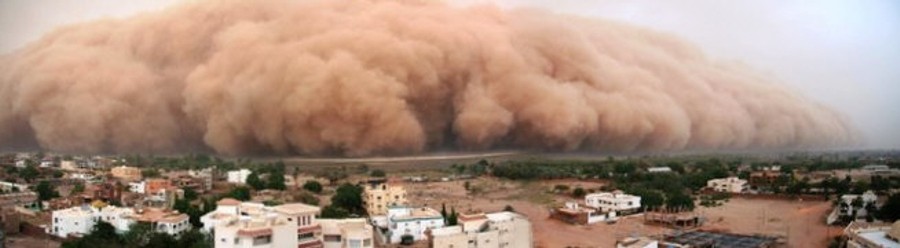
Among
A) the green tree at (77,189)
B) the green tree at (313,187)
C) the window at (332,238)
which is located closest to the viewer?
the window at (332,238)

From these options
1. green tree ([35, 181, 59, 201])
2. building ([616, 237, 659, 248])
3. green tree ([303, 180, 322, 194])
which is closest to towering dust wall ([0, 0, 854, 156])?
green tree ([303, 180, 322, 194])

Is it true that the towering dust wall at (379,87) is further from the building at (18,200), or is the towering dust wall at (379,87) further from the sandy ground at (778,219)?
the sandy ground at (778,219)

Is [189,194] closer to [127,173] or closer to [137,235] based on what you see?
[127,173]

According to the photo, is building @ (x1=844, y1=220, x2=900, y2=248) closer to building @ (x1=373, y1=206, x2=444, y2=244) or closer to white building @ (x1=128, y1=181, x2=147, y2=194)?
building @ (x1=373, y1=206, x2=444, y2=244)

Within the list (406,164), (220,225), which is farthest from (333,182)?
(220,225)

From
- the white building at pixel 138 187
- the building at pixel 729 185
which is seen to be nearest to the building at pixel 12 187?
the white building at pixel 138 187

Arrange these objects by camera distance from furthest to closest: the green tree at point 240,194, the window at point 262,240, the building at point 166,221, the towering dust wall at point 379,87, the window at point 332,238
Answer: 1. the towering dust wall at point 379,87
2. the green tree at point 240,194
3. the building at point 166,221
4. the window at point 332,238
5. the window at point 262,240
